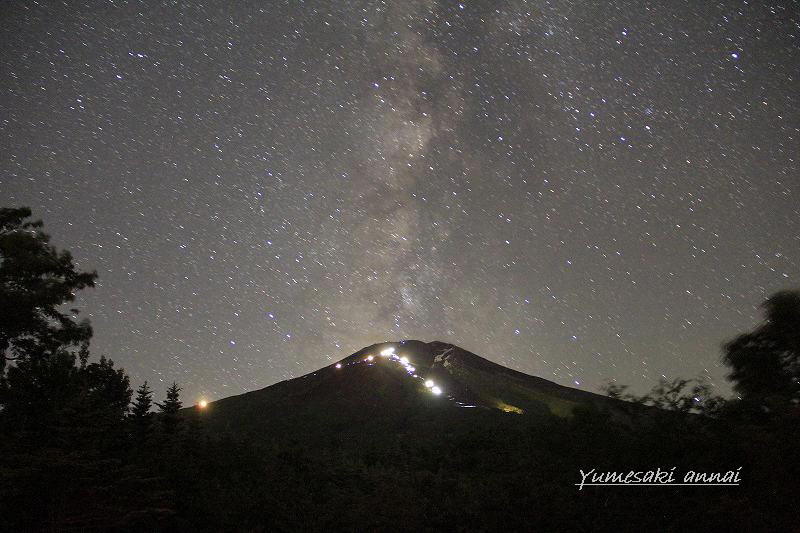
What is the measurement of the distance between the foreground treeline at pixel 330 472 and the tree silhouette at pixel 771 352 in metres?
0.82

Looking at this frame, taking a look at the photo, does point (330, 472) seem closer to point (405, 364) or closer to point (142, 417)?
point (142, 417)

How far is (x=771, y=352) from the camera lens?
2183 cm

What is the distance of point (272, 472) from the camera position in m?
14.4

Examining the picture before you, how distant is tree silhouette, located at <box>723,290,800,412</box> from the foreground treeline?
2.68 ft

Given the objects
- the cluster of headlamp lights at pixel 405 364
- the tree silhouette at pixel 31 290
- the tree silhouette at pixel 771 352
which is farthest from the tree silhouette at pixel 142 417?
the cluster of headlamp lights at pixel 405 364

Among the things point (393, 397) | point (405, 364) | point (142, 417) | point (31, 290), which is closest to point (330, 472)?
point (142, 417)

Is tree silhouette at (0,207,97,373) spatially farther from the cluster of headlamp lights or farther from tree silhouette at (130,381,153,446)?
the cluster of headlamp lights

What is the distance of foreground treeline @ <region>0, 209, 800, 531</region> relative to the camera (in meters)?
9.11

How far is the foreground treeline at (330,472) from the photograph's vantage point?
9109mm

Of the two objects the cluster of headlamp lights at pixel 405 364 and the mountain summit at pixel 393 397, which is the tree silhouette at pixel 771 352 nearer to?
the mountain summit at pixel 393 397

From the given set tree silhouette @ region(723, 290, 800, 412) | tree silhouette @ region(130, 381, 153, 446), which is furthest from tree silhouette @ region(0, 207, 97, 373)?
tree silhouette @ region(723, 290, 800, 412)

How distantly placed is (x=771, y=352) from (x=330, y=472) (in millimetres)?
19938

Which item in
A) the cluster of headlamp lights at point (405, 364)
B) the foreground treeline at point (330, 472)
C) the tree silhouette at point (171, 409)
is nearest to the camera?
the foreground treeline at point (330, 472)

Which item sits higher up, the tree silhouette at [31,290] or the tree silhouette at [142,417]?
the tree silhouette at [31,290]
